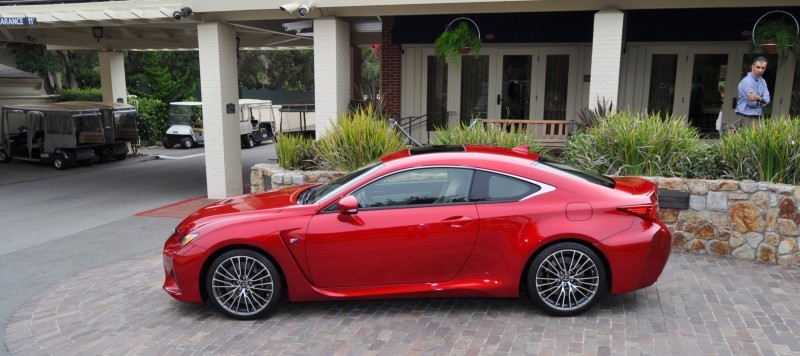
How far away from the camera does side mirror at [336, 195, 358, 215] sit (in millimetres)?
4953

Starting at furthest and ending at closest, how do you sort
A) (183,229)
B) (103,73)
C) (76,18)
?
(103,73), (76,18), (183,229)

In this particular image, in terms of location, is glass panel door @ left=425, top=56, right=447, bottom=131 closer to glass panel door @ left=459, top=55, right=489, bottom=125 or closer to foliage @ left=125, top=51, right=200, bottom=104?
glass panel door @ left=459, top=55, right=489, bottom=125

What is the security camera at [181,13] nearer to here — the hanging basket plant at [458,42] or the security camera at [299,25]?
the security camera at [299,25]

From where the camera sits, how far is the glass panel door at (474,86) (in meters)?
13.2

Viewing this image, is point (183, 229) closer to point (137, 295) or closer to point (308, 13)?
point (137, 295)

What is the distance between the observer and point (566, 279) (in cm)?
505

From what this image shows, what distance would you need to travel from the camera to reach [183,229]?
5.36 meters

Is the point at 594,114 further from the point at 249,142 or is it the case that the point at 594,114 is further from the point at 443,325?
the point at 249,142

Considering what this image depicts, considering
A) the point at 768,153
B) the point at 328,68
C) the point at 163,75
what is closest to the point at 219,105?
the point at 328,68

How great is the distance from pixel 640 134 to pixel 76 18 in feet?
34.2

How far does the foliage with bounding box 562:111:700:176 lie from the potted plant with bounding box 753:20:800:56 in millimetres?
3315

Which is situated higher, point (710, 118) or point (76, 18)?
point (76, 18)

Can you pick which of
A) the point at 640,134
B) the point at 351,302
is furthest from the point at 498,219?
the point at 640,134

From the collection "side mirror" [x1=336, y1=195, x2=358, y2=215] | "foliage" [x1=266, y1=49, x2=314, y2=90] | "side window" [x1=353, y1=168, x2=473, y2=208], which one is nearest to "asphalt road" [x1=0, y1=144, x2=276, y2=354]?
"side mirror" [x1=336, y1=195, x2=358, y2=215]
